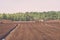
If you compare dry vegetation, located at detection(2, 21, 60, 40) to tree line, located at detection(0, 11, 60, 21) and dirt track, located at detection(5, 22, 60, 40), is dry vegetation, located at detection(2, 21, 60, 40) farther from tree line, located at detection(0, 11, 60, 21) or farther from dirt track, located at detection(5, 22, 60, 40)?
tree line, located at detection(0, 11, 60, 21)

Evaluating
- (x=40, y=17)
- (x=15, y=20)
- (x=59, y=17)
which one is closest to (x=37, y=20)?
(x=40, y=17)

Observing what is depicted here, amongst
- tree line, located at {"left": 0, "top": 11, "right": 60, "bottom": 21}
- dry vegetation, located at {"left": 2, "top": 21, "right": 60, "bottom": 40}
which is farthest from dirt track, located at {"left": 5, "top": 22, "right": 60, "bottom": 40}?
tree line, located at {"left": 0, "top": 11, "right": 60, "bottom": 21}

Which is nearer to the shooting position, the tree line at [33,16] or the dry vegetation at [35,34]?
the dry vegetation at [35,34]

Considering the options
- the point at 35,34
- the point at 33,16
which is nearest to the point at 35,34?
the point at 35,34

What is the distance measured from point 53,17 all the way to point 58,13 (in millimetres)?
1046

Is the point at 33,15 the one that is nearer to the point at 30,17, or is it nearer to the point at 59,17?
the point at 30,17

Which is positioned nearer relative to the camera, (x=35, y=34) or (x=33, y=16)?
(x=35, y=34)

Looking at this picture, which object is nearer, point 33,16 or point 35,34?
point 35,34

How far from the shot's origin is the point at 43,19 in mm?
46250

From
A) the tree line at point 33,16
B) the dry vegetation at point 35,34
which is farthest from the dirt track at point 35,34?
the tree line at point 33,16

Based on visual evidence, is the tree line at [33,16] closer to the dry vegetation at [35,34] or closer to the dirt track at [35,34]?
the dry vegetation at [35,34]

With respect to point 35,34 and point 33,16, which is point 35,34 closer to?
point 35,34

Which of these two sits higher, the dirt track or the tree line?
the dirt track

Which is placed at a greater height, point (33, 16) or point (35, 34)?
point (35, 34)
